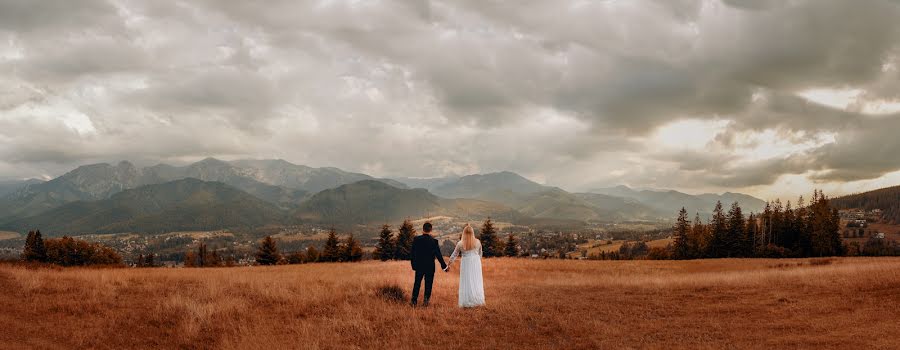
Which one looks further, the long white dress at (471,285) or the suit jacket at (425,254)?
the long white dress at (471,285)

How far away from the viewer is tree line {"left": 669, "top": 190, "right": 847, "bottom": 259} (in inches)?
3095

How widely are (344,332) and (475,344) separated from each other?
392cm

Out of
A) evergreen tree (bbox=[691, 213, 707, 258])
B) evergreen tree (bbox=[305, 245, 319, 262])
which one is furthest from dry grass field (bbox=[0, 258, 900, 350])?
evergreen tree (bbox=[691, 213, 707, 258])

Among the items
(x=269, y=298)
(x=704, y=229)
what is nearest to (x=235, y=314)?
(x=269, y=298)

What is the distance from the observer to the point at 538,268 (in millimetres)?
39750

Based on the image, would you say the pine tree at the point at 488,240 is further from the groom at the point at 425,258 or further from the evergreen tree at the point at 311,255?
the groom at the point at 425,258

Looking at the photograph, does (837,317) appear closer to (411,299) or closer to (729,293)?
(729,293)

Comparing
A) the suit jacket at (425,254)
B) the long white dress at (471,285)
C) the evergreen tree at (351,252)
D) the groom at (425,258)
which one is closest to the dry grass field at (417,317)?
the long white dress at (471,285)

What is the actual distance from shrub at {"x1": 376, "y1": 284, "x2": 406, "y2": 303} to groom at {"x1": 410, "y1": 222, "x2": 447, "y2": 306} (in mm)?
1010

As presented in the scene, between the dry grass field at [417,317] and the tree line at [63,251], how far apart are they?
163ft

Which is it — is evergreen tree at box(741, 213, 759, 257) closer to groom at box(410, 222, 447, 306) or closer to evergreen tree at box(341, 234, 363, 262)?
evergreen tree at box(341, 234, 363, 262)

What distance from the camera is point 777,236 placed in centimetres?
8412

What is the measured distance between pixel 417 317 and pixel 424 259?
274cm

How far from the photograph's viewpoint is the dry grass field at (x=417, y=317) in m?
11.6
